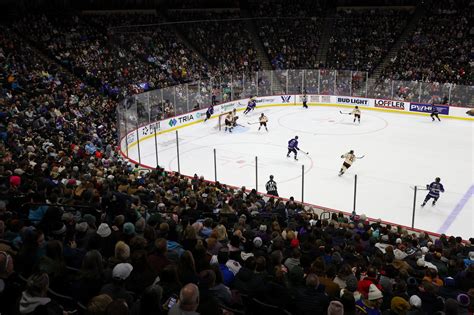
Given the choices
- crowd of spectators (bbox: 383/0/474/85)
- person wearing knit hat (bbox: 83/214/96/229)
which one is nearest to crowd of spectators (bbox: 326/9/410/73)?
crowd of spectators (bbox: 383/0/474/85)

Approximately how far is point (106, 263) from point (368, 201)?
11.4m

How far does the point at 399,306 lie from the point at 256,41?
110 ft

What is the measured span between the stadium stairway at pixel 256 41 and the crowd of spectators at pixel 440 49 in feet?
28.6

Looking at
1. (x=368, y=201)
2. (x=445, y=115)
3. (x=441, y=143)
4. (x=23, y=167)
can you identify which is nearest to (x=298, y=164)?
(x=368, y=201)

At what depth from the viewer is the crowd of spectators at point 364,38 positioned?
34812 mm

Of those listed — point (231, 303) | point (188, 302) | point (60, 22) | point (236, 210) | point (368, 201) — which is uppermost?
point (60, 22)

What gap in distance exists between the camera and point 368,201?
15320 millimetres

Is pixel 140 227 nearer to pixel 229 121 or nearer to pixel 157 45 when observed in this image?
pixel 229 121

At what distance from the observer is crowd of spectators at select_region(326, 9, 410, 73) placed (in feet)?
114

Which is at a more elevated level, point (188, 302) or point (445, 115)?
point (188, 302)

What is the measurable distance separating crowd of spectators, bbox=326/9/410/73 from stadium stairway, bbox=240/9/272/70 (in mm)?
4603

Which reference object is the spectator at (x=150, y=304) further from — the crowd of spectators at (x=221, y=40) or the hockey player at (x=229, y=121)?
the crowd of spectators at (x=221, y=40)

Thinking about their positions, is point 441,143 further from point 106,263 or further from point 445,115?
point 106,263

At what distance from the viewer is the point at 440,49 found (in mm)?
32281
